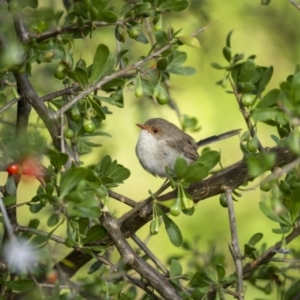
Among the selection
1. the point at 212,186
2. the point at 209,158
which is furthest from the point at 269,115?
the point at 212,186

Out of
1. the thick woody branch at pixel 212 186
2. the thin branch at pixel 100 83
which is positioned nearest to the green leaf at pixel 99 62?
the thin branch at pixel 100 83

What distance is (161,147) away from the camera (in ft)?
14.2

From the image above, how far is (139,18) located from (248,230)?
350 cm

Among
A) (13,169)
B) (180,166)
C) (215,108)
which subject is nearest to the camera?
(180,166)

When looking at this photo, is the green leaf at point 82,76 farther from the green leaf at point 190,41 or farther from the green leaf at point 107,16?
the green leaf at point 190,41

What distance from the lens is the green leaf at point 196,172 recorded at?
2383mm

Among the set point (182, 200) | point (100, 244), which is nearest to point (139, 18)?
point (182, 200)

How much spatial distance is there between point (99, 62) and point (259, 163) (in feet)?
2.64

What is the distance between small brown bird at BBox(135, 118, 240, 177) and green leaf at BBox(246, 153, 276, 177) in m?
1.82

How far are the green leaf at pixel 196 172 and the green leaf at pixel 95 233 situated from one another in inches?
17.0

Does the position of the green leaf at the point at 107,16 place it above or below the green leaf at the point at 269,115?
above

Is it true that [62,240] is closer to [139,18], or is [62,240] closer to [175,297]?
[175,297]

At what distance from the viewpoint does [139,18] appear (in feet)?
8.78

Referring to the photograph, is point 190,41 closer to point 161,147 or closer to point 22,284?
point 22,284
